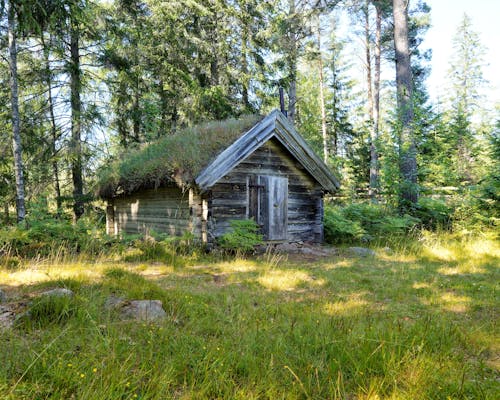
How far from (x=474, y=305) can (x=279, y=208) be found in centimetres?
632

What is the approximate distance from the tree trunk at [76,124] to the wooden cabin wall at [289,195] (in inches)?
294

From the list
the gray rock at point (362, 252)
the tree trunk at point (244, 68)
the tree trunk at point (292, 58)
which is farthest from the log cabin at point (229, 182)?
the tree trunk at point (292, 58)

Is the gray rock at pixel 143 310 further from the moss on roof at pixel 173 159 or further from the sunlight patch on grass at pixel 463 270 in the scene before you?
the sunlight patch on grass at pixel 463 270

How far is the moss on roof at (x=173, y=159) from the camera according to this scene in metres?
9.24

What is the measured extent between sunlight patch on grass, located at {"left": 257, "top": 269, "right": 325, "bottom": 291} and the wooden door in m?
3.30

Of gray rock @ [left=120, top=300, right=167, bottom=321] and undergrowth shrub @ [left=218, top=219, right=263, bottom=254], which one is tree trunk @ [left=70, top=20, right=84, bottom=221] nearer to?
undergrowth shrub @ [left=218, top=219, right=263, bottom=254]

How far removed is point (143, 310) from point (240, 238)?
15.9ft

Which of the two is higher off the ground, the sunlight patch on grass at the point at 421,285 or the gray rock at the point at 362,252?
the sunlight patch on grass at the point at 421,285

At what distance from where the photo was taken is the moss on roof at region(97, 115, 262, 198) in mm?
9242

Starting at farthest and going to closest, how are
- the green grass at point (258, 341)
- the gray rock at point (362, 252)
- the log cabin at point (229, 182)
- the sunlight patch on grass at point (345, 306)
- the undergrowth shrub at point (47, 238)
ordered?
1. the gray rock at point (362, 252)
2. the log cabin at point (229, 182)
3. the undergrowth shrub at point (47, 238)
4. the sunlight patch on grass at point (345, 306)
5. the green grass at point (258, 341)

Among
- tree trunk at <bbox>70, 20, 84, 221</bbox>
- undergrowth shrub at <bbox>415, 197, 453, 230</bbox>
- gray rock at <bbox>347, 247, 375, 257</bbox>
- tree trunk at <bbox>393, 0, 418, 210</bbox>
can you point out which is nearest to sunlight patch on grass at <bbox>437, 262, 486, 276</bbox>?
gray rock at <bbox>347, 247, 375, 257</bbox>

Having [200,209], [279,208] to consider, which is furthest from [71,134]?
[279,208]

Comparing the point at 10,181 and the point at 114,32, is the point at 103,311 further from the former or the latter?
the point at 114,32

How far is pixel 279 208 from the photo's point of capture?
35.4ft
